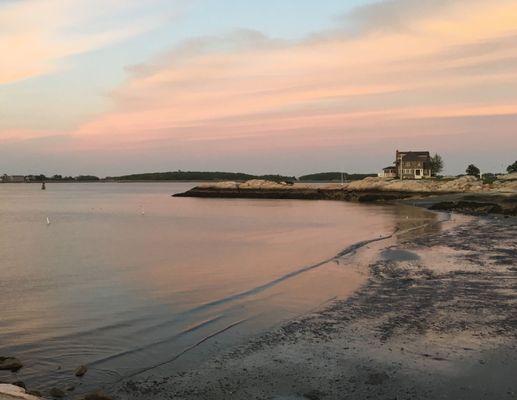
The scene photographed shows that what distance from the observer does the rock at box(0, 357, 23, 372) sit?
8109 millimetres

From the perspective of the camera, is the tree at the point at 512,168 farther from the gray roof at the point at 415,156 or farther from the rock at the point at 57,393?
the rock at the point at 57,393

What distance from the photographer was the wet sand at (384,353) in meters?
6.85

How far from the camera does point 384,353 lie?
323 inches

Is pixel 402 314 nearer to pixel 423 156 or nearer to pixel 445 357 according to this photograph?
pixel 445 357

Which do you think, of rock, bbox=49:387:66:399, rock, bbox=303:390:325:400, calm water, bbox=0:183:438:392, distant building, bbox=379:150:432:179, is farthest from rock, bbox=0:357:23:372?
distant building, bbox=379:150:432:179

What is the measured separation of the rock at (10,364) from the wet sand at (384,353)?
202cm

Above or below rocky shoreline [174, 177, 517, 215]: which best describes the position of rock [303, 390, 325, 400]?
below

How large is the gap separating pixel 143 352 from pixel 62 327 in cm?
280

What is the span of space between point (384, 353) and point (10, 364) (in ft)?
19.6

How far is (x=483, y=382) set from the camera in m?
6.87

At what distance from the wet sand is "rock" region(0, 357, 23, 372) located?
2016mm

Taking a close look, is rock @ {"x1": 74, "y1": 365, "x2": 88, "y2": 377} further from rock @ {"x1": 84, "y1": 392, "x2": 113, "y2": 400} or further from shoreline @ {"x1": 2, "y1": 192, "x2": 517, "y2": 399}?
rock @ {"x1": 84, "y1": 392, "x2": 113, "y2": 400}

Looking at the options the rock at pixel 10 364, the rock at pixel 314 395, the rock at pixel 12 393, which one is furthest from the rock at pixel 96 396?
the rock at pixel 314 395

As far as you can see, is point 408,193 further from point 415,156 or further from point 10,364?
point 10,364
